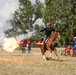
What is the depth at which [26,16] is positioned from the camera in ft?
297

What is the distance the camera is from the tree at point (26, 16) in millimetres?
88750

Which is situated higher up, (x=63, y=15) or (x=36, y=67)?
(x=63, y=15)

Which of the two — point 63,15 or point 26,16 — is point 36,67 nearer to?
point 63,15

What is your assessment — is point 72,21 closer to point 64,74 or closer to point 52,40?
point 52,40

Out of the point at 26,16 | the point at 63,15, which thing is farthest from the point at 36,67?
the point at 26,16

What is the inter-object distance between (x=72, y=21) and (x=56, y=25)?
237 cm

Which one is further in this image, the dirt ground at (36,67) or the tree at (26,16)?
the tree at (26,16)

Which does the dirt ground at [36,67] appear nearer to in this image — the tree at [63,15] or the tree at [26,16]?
the tree at [63,15]

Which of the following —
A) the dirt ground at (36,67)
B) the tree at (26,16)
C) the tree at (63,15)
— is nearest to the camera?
the dirt ground at (36,67)

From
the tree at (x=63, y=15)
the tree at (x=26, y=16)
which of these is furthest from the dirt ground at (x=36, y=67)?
the tree at (x=26, y=16)

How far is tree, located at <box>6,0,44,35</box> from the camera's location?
88.8m

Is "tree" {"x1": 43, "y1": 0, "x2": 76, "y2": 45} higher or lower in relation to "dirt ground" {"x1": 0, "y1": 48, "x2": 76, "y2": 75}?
higher

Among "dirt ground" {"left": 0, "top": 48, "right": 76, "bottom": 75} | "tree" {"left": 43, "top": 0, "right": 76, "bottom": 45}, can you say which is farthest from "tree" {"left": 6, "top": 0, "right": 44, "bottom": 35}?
"dirt ground" {"left": 0, "top": 48, "right": 76, "bottom": 75}

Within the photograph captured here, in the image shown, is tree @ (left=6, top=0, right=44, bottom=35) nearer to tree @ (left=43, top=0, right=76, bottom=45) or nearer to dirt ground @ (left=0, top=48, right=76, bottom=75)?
tree @ (left=43, top=0, right=76, bottom=45)
